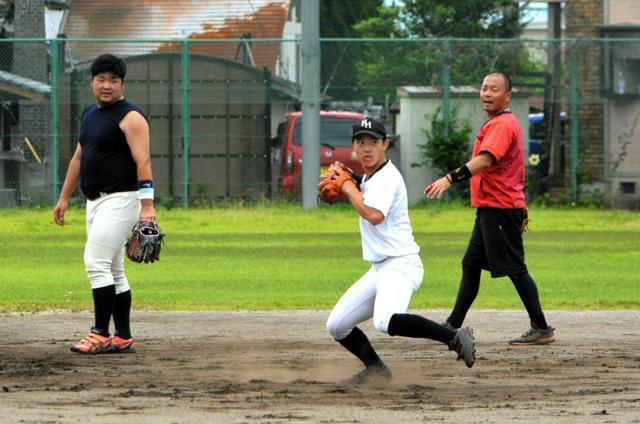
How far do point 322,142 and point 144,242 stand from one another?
1660cm

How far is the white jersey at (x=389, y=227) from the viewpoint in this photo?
7875mm

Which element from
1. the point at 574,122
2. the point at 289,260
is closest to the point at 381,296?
the point at 289,260

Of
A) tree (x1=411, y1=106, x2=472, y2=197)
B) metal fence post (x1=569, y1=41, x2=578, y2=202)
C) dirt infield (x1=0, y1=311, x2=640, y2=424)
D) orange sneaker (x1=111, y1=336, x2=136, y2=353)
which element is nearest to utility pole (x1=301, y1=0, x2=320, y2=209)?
tree (x1=411, y1=106, x2=472, y2=197)

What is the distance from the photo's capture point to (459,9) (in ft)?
149

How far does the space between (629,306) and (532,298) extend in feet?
9.45

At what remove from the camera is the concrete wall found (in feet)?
82.6

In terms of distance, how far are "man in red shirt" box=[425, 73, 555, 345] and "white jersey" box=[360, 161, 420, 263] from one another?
164 centimetres

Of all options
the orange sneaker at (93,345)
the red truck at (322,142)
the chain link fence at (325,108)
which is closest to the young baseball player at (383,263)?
the orange sneaker at (93,345)

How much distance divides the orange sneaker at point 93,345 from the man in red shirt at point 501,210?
7.84 ft

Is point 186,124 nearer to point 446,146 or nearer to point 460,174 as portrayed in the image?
point 446,146

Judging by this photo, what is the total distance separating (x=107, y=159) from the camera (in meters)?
9.22

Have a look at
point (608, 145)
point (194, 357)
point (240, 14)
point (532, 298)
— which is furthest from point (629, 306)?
point (240, 14)

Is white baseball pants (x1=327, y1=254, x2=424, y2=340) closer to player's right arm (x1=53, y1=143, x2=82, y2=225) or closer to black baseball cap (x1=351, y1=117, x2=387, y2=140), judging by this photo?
black baseball cap (x1=351, y1=117, x2=387, y2=140)

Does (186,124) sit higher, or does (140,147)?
(186,124)
